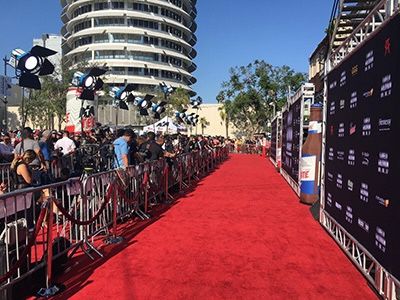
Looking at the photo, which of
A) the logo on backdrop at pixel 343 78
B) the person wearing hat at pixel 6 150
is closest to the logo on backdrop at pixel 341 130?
the logo on backdrop at pixel 343 78

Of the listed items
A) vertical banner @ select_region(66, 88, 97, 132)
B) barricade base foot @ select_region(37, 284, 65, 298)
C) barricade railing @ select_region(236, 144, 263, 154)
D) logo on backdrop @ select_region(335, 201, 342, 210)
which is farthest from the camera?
barricade railing @ select_region(236, 144, 263, 154)

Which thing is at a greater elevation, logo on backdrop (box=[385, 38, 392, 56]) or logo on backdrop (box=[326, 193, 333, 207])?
logo on backdrop (box=[385, 38, 392, 56])

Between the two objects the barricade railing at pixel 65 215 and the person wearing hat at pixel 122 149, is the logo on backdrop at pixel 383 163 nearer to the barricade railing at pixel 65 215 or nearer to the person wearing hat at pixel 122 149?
the barricade railing at pixel 65 215

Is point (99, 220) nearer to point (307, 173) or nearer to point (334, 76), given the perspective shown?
point (334, 76)

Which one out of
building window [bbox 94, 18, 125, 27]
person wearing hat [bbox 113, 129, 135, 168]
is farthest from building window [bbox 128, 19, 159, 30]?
person wearing hat [bbox 113, 129, 135, 168]

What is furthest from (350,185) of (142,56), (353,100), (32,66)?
(142,56)

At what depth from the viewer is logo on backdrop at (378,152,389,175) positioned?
443 cm

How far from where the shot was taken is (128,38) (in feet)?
274

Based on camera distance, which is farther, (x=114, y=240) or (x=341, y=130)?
(x=114, y=240)

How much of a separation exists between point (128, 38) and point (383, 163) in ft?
276

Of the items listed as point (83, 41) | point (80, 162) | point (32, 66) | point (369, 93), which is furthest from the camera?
point (83, 41)

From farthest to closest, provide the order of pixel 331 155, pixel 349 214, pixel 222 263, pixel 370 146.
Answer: pixel 331 155
pixel 349 214
pixel 222 263
pixel 370 146

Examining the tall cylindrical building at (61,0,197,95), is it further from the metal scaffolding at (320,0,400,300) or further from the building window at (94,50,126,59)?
the metal scaffolding at (320,0,400,300)

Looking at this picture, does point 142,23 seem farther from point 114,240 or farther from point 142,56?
point 114,240
